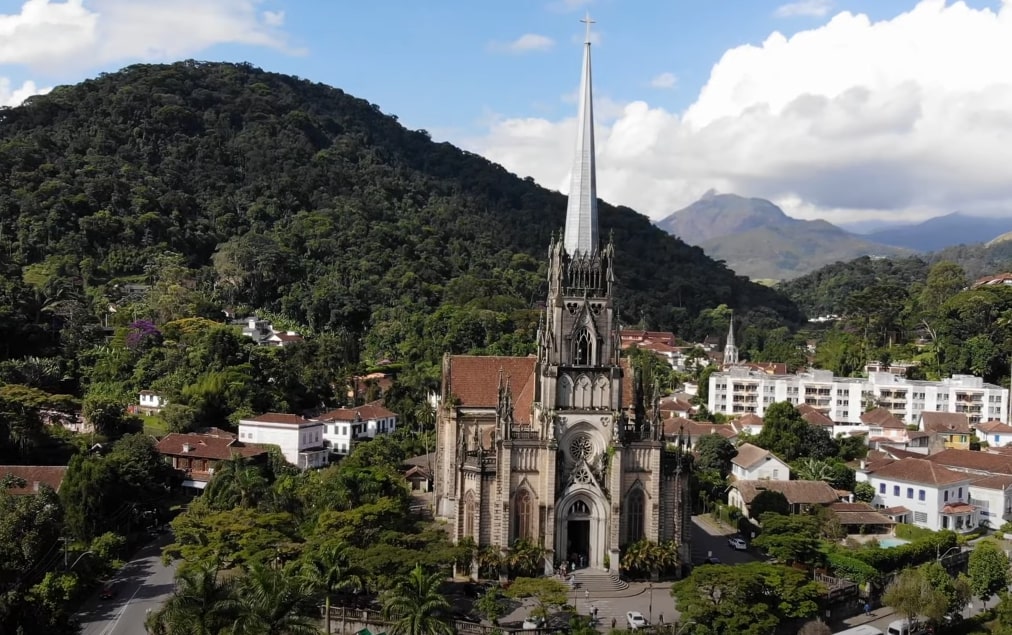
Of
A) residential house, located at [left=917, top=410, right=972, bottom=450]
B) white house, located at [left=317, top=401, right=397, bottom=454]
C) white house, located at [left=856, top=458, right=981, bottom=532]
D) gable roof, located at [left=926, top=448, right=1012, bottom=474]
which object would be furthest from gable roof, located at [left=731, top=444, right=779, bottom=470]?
white house, located at [left=317, top=401, right=397, bottom=454]

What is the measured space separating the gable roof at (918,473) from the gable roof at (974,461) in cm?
318

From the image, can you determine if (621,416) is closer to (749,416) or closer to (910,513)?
(910,513)

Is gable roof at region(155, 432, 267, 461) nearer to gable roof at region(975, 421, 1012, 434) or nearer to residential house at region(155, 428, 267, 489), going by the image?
residential house at region(155, 428, 267, 489)

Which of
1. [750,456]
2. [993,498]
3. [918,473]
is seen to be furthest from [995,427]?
[750,456]

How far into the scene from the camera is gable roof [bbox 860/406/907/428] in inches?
2467

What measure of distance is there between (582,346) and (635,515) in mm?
7706

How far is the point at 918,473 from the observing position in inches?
1914

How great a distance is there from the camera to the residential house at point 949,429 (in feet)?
201

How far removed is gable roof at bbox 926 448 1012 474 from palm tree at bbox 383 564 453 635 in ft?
129

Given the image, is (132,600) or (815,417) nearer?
(132,600)

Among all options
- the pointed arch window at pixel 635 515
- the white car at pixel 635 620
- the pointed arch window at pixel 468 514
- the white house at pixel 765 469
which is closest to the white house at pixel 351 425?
the pointed arch window at pixel 468 514

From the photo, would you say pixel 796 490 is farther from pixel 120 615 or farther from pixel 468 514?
pixel 120 615

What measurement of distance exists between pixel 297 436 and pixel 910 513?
122 ft

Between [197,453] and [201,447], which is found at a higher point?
[201,447]
